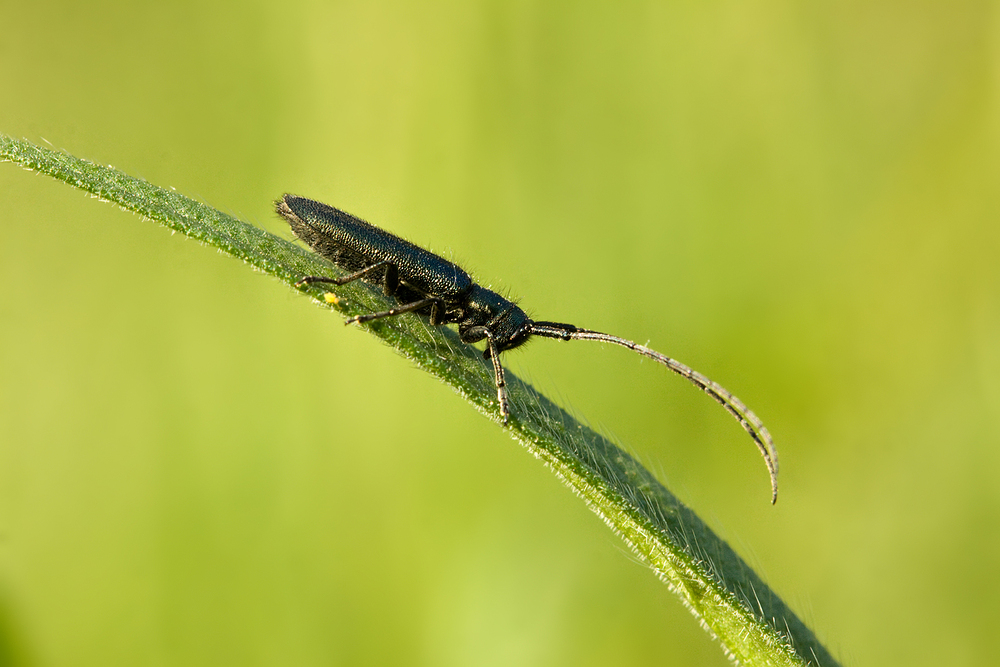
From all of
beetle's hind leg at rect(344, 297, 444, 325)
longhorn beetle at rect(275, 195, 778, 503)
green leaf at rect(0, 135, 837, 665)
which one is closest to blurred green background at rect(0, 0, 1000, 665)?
longhorn beetle at rect(275, 195, 778, 503)

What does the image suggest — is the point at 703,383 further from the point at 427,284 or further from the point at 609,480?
the point at 427,284

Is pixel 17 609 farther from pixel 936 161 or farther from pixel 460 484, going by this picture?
pixel 936 161

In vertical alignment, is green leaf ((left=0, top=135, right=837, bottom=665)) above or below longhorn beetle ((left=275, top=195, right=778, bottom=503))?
below

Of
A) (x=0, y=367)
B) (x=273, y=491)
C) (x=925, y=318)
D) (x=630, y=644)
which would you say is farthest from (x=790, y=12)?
(x=0, y=367)

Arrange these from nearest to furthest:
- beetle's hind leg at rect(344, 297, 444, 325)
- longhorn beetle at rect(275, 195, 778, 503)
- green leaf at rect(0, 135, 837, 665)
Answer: green leaf at rect(0, 135, 837, 665)
beetle's hind leg at rect(344, 297, 444, 325)
longhorn beetle at rect(275, 195, 778, 503)

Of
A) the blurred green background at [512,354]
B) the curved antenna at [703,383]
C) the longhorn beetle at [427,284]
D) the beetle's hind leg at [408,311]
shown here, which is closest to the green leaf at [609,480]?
the beetle's hind leg at [408,311]

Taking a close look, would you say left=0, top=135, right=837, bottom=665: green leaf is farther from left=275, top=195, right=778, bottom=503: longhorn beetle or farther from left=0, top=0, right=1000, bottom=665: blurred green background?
left=0, top=0, right=1000, bottom=665: blurred green background

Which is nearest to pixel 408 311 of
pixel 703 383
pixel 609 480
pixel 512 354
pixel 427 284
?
pixel 427 284

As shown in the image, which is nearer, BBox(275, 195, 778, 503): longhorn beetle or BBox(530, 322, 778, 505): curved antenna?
BBox(530, 322, 778, 505): curved antenna
